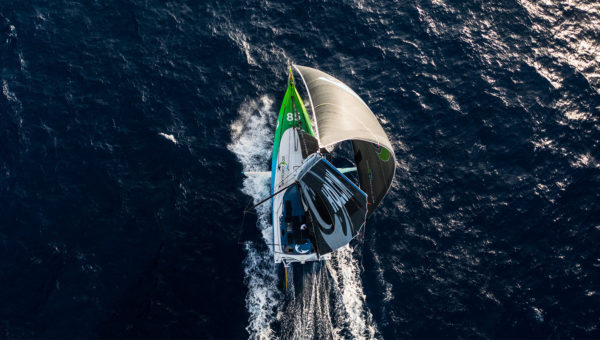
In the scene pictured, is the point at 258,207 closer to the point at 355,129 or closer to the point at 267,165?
the point at 267,165

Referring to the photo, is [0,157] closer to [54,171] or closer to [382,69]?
[54,171]

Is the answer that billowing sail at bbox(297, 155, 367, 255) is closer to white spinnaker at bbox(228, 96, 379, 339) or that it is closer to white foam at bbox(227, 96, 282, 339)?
white spinnaker at bbox(228, 96, 379, 339)

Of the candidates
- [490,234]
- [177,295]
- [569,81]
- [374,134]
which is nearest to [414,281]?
[490,234]

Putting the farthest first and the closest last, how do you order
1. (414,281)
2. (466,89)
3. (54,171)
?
(466,89)
(54,171)
(414,281)

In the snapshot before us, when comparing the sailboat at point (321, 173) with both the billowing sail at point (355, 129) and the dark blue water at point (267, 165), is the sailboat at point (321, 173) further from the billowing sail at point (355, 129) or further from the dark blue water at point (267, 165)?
the dark blue water at point (267, 165)

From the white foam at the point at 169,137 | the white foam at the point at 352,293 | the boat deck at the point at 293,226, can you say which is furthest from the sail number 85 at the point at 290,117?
the white foam at the point at 352,293

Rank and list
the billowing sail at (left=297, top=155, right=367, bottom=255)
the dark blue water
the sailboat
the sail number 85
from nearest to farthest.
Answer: the billowing sail at (left=297, top=155, right=367, bottom=255) < the sailboat < the dark blue water < the sail number 85

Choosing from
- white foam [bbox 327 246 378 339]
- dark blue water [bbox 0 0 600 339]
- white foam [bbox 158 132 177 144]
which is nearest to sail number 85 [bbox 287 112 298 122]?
dark blue water [bbox 0 0 600 339]
